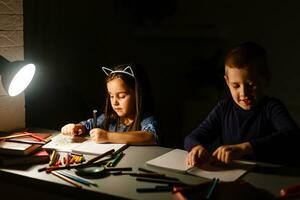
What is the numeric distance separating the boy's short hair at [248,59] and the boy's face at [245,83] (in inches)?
0.7

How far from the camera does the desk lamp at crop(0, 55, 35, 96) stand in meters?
1.56

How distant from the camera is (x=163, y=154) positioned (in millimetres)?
1490

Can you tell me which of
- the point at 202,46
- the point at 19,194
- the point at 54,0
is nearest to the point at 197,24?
the point at 202,46

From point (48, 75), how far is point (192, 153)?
1.75m

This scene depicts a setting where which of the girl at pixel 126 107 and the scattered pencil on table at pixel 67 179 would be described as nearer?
the scattered pencil on table at pixel 67 179

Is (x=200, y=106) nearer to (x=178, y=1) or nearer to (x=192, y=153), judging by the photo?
(x=178, y=1)

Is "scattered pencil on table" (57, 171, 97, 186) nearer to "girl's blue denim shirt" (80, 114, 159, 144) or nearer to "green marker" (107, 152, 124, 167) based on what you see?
"green marker" (107, 152, 124, 167)

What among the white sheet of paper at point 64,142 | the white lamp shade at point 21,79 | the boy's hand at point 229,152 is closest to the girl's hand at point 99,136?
the white sheet of paper at point 64,142

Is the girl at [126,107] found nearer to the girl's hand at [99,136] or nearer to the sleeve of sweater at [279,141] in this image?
the girl's hand at [99,136]

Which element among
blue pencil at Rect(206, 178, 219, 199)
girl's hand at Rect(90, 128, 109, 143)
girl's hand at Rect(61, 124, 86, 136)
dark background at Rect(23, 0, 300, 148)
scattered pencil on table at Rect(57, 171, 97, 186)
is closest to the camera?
blue pencil at Rect(206, 178, 219, 199)

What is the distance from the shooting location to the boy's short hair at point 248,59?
1.54m

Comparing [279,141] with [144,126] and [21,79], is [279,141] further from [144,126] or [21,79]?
[21,79]

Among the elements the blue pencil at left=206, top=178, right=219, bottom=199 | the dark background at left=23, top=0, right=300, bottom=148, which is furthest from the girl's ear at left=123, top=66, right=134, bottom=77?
the dark background at left=23, top=0, right=300, bottom=148

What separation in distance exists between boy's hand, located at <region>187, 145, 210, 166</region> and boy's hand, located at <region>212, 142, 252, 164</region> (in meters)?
Answer: 0.03
